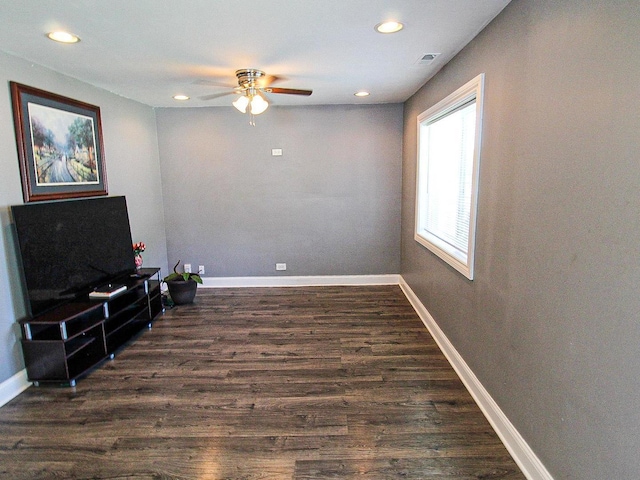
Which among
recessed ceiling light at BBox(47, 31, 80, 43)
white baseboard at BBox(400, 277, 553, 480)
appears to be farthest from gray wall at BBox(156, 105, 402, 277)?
recessed ceiling light at BBox(47, 31, 80, 43)

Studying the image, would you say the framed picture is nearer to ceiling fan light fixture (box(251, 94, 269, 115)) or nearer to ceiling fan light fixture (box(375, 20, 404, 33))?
ceiling fan light fixture (box(251, 94, 269, 115))

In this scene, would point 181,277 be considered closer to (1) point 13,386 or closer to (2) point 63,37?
(1) point 13,386

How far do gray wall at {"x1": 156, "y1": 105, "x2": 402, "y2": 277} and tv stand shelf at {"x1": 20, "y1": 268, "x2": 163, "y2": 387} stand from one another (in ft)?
5.20

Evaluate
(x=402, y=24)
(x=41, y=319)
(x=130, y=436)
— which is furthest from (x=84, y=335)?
(x=402, y=24)

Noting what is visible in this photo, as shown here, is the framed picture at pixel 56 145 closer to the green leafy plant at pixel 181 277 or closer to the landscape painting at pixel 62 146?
the landscape painting at pixel 62 146

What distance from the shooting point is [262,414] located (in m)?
2.46

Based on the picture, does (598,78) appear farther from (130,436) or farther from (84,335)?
(84,335)

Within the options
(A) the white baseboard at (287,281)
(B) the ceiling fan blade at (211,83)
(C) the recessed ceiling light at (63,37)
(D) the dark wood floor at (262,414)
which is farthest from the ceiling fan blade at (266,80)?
(A) the white baseboard at (287,281)

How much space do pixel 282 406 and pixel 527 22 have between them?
2697mm

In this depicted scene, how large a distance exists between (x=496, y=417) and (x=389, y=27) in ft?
8.24

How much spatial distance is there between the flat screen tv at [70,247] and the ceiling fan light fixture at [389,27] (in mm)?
2779

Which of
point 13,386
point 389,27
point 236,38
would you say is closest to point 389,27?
point 389,27

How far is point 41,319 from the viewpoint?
108 inches

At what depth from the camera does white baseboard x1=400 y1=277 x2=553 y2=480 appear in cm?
187
